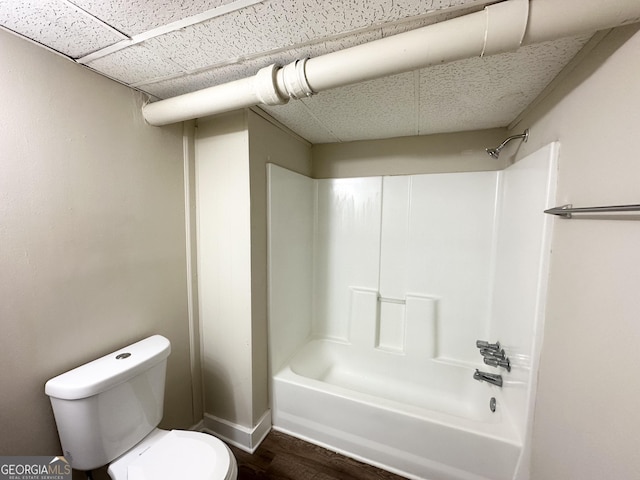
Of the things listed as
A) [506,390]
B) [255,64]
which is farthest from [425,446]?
[255,64]

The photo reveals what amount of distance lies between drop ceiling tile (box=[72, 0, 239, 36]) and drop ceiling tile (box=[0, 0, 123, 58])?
0.19 ft

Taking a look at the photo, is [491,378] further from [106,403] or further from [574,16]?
[106,403]

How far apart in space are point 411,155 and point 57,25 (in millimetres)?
1965

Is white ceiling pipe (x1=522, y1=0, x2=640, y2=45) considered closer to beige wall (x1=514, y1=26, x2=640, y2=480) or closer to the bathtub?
beige wall (x1=514, y1=26, x2=640, y2=480)

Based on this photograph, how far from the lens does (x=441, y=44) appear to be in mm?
770

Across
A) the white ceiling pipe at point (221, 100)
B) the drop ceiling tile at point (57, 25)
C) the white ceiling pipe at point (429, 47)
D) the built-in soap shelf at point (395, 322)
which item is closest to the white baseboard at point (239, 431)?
the built-in soap shelf at point (395, 322)

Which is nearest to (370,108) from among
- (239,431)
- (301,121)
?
(301,121)

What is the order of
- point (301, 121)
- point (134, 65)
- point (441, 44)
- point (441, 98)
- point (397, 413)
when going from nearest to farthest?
point (441, 44) < point (134, 65) < point (441, 98) < point (397, 413) < point (301, 121)

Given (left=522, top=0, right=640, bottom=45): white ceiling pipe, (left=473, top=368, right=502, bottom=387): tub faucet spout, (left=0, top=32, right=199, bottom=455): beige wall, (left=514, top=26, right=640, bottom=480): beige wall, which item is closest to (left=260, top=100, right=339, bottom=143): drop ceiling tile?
(left=0, top=32, right=199, bottom=455): beige wall

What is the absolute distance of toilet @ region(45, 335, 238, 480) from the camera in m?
0.96

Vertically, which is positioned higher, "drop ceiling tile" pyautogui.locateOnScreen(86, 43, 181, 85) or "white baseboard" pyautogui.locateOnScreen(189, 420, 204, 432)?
"drop ceiling tile" pyautogui.locateOnScreen(86, 43, 181, 85)

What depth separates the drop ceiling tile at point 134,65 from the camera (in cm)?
99

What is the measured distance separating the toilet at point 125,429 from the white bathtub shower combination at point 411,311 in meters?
0.69

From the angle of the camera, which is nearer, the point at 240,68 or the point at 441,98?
the point at 240,68
